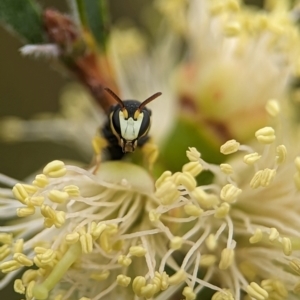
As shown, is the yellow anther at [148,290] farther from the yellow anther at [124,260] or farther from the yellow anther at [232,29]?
the yellow anther at [232,29]

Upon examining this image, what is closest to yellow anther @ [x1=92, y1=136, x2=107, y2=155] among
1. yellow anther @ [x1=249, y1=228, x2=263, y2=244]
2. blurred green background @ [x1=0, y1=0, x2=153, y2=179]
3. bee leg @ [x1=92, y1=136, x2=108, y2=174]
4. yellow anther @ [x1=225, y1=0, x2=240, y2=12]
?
bee leg @ [x1=92, y1=136, x2=108, y2=174]

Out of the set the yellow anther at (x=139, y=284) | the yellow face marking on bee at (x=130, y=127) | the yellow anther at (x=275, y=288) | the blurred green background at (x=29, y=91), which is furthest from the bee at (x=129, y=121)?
the blurred green background at (x=29, y=91)

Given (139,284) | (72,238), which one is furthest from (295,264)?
(72,238)

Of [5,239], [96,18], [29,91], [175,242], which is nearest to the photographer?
[175,242]

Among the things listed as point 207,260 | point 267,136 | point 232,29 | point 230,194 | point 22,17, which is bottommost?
point 207,260

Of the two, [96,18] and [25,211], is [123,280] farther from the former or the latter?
[96,18]

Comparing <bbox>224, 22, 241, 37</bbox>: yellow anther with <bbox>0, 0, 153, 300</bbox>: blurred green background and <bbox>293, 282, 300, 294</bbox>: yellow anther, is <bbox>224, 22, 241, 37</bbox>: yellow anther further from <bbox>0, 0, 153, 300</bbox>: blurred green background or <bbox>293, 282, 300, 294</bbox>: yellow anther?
<bbox>0, 0, 153, 300</bbox>: blurred green background
